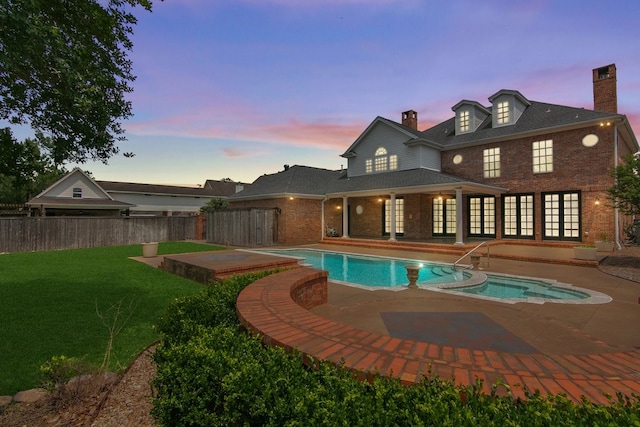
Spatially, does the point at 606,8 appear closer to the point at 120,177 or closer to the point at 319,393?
the point at 319,393

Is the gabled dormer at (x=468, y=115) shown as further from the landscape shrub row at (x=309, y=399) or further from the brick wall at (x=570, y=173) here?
the landscape shrub row at (x=309, y=399)

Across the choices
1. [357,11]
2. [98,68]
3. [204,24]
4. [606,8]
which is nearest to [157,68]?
[204,24]

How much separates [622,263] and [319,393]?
1417 cm

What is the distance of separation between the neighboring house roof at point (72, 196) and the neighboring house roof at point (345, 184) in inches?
574

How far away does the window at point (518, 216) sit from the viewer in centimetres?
1739

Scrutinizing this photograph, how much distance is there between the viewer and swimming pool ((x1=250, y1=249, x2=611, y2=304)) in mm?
7359

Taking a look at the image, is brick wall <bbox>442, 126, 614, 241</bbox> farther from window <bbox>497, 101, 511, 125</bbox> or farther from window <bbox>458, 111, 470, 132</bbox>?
window <bbox>458, 111, 470, 132</bbox>


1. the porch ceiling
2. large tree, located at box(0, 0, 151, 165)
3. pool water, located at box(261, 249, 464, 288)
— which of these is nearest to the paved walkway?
pool water, located at box(261, 249, 464, 288)

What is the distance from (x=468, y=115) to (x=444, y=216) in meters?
6.73

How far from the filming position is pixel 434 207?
2078 centimetres

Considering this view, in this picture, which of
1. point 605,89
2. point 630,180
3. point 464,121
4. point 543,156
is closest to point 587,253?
point 630,180

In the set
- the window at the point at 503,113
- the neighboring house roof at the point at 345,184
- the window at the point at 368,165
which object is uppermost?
the window at the point at 503,113

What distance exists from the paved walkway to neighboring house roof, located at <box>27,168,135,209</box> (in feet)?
97.2

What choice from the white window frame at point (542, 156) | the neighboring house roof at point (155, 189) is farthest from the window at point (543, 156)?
the neighboring house roof at point (155, 189)
